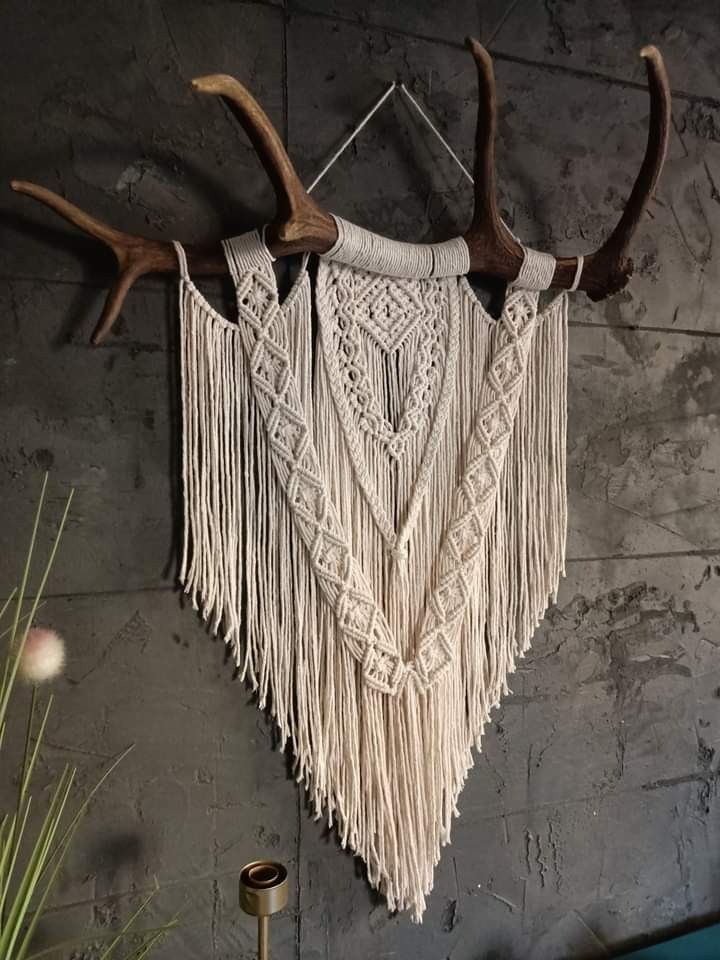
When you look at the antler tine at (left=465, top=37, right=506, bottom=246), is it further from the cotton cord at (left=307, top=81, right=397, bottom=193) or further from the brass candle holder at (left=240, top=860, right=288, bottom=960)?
the brass candle holder at (left=240, top=860, right=288, bottom=960)

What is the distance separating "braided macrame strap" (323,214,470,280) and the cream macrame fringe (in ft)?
0.06

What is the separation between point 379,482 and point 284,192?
0.40 m

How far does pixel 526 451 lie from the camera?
45.8 inches

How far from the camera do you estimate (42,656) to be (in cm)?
94

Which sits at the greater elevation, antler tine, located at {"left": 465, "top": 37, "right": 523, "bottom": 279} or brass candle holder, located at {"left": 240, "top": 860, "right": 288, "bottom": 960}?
antler tine, located at {"left": 465, "top": 37, "right": 523, "bottom": 279}

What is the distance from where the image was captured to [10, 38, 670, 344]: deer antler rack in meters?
0.87

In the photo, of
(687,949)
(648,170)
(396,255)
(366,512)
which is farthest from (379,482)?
(687,949)

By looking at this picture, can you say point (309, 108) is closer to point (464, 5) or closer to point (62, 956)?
point (464, 5)

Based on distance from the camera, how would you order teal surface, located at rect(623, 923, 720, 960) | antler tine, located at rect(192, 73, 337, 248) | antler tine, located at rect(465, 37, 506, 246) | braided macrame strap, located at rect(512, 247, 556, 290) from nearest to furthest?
antler tine, located at rect(192, 73, 337, 248)
antler tine, located at rect(465, 37, 506, 246)
braided macrame strap, located at rect(512, 247, 556, 290)
teal surface, located at rect(623, 923, 720, 960)

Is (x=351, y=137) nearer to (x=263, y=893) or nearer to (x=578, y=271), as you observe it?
(x=578, y=271)

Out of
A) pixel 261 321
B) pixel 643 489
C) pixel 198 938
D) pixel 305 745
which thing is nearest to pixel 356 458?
pixel 261 321

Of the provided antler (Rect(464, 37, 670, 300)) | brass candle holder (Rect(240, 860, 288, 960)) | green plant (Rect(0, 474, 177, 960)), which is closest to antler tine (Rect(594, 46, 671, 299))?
antler (Rect(464, 37, 670, 300))

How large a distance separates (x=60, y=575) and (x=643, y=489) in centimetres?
92

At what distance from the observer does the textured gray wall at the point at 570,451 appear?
3.11 ft
